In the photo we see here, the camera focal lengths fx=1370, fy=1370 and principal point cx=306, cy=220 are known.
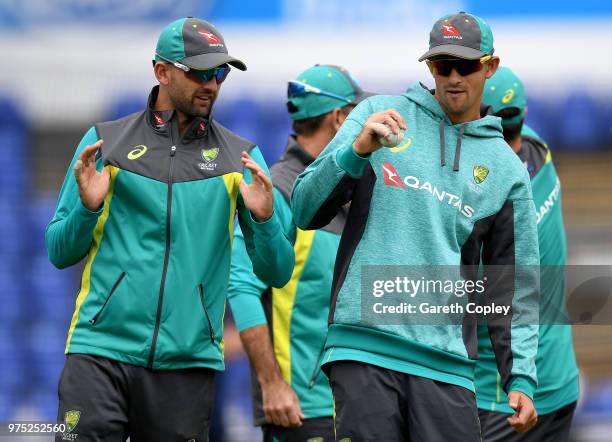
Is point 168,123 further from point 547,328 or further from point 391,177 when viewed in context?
point 547,328

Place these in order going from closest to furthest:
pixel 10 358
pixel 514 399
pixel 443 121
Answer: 1. pixel 514 399
2. pixel 443 121
3. pixel 10 358

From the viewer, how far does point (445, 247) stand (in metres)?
4.96

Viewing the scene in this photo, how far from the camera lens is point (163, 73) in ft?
18.7

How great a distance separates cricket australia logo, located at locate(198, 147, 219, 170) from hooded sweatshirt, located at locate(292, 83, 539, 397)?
54 cm

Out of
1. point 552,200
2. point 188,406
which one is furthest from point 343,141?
point 552,200

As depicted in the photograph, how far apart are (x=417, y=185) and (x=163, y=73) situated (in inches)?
52.2

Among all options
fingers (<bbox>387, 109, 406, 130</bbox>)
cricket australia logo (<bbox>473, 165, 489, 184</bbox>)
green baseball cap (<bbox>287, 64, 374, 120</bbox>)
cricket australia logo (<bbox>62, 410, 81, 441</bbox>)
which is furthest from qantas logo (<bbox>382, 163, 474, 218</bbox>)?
green baseball cap (<bbox>287, 64, 374, 120</bbox>)

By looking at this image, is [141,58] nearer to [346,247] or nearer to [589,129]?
[589,129]

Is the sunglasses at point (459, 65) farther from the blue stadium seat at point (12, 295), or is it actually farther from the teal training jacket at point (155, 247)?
the blue stadium seat at point (12, 295)

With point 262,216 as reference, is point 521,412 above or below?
below

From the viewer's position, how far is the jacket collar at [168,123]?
18.3ft

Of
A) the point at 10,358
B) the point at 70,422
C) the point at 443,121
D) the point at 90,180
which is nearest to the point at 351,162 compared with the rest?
the point at 443,121

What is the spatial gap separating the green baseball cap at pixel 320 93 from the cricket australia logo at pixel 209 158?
1275 mm

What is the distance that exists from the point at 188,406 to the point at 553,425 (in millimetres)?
2190
